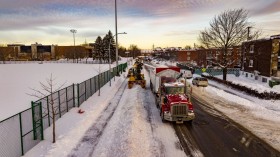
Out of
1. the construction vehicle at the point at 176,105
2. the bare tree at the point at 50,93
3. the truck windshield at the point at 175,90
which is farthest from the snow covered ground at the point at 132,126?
the truck windshield at the point at 175,90

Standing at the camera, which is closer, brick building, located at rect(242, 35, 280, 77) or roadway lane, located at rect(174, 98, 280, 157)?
roadway lane, located at rect(174, 98, 280, 157)

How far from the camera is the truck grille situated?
55.4 ft

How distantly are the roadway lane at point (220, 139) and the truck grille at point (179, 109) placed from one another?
0.86 metres

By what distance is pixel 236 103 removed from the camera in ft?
81.2

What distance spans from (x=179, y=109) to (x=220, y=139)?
3.43m

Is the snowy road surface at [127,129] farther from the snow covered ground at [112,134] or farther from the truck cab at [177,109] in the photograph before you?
Answer: the truck cab at [177,109]

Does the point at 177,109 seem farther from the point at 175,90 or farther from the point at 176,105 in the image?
the point at 175,90

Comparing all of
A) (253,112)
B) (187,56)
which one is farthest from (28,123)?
(187,56)

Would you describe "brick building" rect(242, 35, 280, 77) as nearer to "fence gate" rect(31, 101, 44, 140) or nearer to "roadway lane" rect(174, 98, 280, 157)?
"roadway lane" rect(174, 98, 280, 157)

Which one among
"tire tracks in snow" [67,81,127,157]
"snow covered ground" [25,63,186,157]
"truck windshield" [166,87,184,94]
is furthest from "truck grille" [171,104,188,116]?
"tire tracks in snow" [67,81,127,157]

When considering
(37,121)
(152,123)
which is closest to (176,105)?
(152,123)

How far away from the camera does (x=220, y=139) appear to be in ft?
47.3

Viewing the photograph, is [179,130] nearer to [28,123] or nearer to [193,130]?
[193,130]

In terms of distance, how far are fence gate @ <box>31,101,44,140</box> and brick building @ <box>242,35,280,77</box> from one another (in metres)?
40.7
